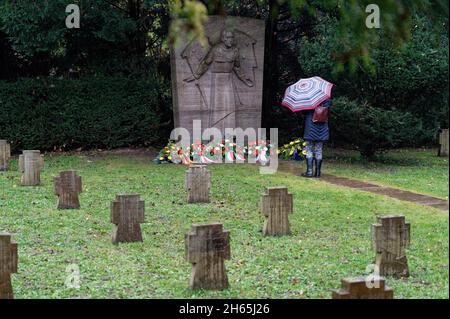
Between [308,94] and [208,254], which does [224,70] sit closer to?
[308,94]

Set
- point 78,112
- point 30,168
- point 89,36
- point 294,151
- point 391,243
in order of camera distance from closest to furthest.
Result: 1. point 391,243
2. point 30,168
3. point 294,151
4. point 89,36
5. point 78,112

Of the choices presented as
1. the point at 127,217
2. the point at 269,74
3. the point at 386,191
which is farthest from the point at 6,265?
the point at 269,74

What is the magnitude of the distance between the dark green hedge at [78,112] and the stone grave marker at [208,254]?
1426 cm

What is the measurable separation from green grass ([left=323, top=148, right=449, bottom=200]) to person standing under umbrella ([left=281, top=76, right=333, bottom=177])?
961 mm

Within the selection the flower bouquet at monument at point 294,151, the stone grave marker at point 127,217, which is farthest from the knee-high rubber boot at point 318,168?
the stone grave marker at point 127,217

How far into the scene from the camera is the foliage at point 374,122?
17625 mm

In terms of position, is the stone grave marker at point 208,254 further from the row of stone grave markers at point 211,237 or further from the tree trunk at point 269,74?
the tree trunk at point 269,74

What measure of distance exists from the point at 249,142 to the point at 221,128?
0.78 metres

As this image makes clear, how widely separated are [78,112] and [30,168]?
6.56m

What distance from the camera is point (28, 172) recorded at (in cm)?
1496

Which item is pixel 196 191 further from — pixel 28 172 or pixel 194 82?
pixel 194 82

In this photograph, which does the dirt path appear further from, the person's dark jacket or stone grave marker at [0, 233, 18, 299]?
stone grave marker at [0, 233, 18, 299]

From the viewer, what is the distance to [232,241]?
1010 cm
